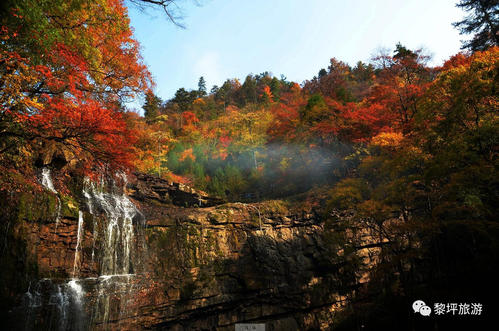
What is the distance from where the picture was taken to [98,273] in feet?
39.7

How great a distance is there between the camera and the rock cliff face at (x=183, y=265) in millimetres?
10609

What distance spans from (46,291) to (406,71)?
23.3 m

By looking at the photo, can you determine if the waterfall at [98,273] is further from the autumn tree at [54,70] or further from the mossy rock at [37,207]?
the autumn tree at [54,70]

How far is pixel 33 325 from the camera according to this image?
966 centimetres

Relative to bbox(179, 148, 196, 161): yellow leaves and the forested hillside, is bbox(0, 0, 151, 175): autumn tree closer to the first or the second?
the forested hillside

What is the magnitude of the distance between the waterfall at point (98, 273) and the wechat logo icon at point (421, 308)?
12.1 metres

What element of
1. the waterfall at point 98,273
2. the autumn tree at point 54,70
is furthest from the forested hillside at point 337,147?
the waterfall at point 98,273

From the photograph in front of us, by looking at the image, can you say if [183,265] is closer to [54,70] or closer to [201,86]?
[54,70]

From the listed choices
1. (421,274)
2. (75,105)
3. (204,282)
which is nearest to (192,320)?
(204,282)

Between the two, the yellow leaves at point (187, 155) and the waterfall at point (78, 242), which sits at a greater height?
the yellow leaves at point (187, 155)

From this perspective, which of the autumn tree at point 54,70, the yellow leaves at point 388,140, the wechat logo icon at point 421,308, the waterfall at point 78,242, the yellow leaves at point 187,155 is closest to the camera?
the autumn tree at point 54,70

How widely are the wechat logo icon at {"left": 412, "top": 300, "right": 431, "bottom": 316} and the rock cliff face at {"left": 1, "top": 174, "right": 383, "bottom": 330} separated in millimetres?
3945

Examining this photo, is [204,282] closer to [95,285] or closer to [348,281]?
[95,285]

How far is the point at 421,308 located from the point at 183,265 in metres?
11.1
